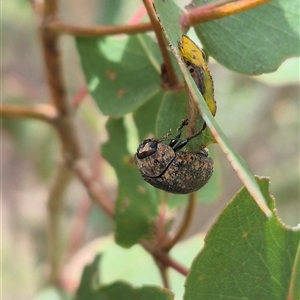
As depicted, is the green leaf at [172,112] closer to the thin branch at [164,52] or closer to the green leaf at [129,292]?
the thin branch at [164,52]

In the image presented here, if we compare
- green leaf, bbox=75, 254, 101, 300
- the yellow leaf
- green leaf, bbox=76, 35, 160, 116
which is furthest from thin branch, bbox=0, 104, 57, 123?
the yellow leaf

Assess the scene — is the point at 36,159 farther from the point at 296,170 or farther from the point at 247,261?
the point at 247,261

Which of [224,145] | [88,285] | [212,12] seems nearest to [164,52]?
[212,12]

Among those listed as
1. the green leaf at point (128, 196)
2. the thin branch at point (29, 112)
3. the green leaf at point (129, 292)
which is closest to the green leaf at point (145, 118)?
the green leaf at point (128, 196)

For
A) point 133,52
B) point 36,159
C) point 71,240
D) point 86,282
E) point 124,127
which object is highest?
point 133,52

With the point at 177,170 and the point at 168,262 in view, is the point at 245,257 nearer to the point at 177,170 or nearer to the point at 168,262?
the point at 177,170

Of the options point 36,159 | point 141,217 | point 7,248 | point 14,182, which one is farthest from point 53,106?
point 14,182

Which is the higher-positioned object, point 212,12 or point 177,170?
point 212,12
